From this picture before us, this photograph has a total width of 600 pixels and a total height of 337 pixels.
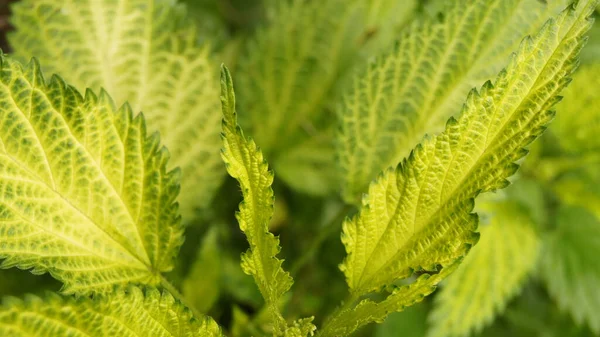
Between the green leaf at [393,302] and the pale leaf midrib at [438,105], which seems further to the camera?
the pale leaf midrib at [438,105]

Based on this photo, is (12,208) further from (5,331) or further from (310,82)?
(310,82)

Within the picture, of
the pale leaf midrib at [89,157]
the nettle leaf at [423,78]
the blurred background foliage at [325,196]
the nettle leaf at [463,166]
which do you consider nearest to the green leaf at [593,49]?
the blurred background foliage at [325,196]

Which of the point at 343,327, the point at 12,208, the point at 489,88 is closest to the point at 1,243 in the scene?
the point at 12,208

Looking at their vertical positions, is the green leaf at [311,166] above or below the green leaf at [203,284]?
above

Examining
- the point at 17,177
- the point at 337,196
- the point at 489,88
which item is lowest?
the point at 337,196

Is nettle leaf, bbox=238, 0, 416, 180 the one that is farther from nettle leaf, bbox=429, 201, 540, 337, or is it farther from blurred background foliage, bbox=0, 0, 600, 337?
nettle leaf, bbox=429, 201, 540, 337

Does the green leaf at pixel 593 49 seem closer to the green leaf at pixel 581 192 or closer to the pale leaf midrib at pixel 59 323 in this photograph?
the green leaf at pixel 581 192

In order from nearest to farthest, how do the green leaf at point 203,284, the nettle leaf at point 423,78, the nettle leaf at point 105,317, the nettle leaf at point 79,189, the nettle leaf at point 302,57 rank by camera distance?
the nettle leaf at point 105,317, the nettle leaf at point 79,189, the nettle leaf at point 423,78, the green leaf at point 203,284, the nettle leaf at point 302,57
